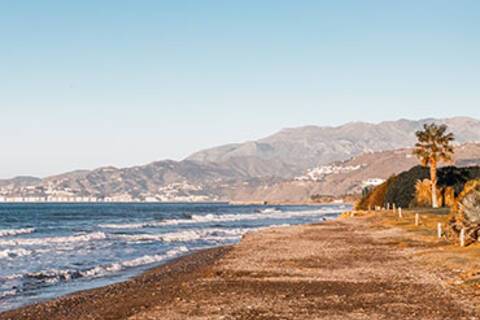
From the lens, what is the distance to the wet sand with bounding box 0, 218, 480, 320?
15.7m

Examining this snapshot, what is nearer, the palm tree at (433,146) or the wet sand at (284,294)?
the wet sand at (284,294)

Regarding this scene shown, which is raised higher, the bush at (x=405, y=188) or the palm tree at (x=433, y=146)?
the palm tree at (x=433, y=146)

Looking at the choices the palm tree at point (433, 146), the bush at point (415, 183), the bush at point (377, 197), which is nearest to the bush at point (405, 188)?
the bush at point (415, 183)

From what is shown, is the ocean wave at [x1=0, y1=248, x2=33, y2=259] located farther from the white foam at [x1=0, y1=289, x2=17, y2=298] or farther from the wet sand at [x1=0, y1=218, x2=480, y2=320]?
the white foam at [x1=0, y1=289, x2=17, y2=298]

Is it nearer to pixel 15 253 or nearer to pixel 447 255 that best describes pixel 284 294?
pixel 447 255

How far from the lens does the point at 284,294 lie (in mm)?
18734

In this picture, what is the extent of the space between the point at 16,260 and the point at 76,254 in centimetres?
456

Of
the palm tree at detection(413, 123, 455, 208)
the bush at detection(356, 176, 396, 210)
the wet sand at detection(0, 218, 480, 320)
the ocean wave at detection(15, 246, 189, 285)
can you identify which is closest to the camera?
the wet sand at detection(0, 218, 480, 320)

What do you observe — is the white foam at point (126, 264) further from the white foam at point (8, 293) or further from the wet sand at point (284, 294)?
the white foam at point (8, 293)

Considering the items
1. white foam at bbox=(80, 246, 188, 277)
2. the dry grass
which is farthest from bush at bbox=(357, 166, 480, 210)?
white foam at bbox=(80, 246, 188, 277)

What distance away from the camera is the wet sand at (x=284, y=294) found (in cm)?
1573

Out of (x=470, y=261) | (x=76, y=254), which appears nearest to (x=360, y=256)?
(x=470, y=261)

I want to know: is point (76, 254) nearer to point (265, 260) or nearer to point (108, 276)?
point (108, 276)

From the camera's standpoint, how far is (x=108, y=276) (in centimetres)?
2947
